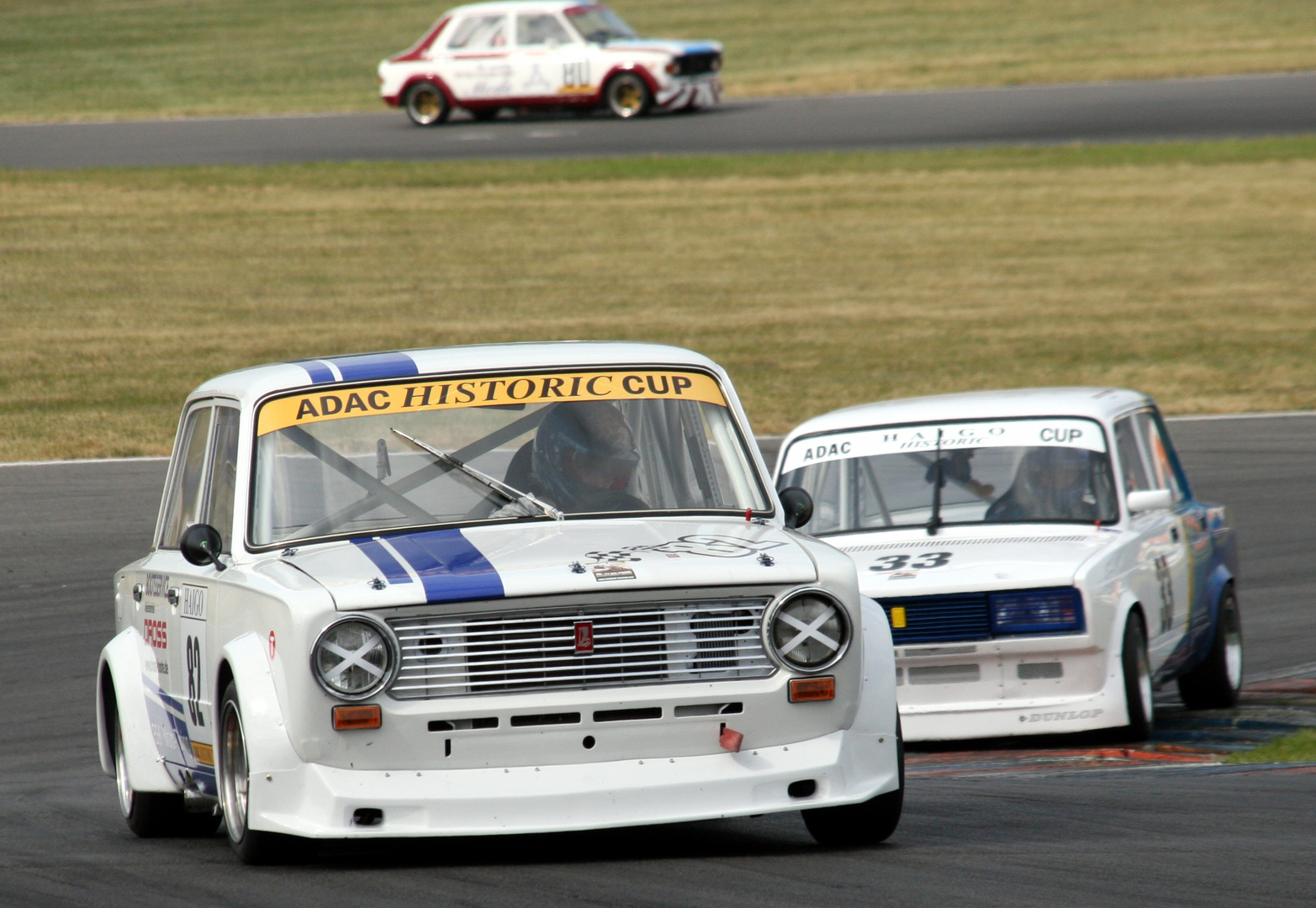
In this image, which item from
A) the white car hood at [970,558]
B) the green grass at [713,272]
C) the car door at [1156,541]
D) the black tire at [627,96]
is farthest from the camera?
the black tire at [627,96]

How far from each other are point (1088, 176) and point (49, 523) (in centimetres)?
1836

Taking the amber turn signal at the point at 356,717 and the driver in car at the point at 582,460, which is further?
the driver in car at the point at 582,460

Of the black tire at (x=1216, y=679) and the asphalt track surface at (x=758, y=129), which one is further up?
the asphalt track surface at (x=758, y=129)

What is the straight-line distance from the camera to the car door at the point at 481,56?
106 feet

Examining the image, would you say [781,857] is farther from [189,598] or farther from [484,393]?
[189,598]

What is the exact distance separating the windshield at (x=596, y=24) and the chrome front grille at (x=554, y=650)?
27296mm

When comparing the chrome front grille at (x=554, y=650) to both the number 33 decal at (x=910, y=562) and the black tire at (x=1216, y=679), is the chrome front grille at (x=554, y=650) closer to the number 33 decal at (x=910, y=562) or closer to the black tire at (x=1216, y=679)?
the number 33 decal at (x=910, y=562)

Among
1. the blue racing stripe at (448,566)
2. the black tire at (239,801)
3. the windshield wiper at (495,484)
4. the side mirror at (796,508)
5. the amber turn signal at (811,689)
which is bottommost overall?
the black tire at (239,801)

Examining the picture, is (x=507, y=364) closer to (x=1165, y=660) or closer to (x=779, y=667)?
(x=779, y=667)

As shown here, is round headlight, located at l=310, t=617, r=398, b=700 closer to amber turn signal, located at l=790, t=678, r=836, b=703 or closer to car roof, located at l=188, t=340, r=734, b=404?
amber turn signal, located at l=790, t=678, r=836, b=703

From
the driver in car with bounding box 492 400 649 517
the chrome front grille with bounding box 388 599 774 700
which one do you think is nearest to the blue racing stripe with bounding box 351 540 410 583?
the chrome front grille with bounding box 388 599 774 700

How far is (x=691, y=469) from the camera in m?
6.77

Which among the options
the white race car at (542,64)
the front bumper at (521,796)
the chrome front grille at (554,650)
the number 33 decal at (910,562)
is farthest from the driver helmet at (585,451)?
the white race car at (542,64)

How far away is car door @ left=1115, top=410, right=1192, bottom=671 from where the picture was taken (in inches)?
373
